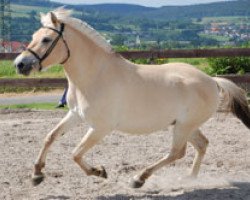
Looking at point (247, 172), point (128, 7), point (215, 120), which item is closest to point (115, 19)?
point (128, 7)

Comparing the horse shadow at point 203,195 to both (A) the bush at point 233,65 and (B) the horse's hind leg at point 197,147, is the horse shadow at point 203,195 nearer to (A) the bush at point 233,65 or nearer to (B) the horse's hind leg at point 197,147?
(B) the horse's hind leg at point 197,147

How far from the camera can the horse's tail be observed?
6484mm

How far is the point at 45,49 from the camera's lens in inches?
213

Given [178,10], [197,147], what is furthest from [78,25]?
[178,10]

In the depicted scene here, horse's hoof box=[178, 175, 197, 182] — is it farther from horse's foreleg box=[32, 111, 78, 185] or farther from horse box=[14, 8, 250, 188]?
horse's foreleg box=[32, 111, 78, 185]

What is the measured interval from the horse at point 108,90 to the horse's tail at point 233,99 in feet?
1.45

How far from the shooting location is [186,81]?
5910 mm

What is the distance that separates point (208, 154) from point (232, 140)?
41.1 inches

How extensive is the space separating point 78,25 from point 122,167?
1.96 metres

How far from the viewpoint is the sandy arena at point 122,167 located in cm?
565

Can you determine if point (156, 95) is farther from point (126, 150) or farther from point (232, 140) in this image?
point (232, 140)

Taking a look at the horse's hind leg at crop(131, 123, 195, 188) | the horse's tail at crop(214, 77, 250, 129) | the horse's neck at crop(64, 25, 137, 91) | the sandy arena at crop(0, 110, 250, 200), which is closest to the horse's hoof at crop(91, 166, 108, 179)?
the sandy arena at crop(0, 110, 250, 200)

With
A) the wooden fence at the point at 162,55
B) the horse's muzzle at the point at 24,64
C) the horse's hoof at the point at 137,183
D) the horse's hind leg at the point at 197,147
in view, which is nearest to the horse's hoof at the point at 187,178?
the horse's hind leg at the point at 197,147

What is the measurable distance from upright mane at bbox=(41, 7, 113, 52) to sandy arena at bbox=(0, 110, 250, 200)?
1.45 meters
